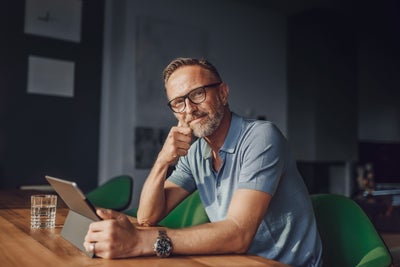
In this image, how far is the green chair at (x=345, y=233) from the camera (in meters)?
1.28

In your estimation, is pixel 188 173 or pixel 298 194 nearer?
pixel 298 194

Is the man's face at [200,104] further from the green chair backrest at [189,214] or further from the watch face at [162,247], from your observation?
the watch face at [162,247]

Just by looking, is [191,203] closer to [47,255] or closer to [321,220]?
[321,220]

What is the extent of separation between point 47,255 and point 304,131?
18.6 ft

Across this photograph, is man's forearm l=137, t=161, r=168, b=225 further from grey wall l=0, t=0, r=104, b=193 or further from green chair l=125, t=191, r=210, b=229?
grey wall l=0, t=0, r=104, b=193

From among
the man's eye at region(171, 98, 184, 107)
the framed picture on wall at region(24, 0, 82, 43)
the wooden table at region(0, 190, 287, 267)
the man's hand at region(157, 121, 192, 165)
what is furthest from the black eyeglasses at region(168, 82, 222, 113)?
the framed picture on wall at region(24, 0, 82, 43)

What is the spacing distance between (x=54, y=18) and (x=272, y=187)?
13.6 feet

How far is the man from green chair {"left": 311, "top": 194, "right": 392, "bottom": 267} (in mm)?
57

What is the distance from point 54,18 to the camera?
473cm

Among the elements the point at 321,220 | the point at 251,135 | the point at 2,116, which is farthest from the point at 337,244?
the point at 2,116

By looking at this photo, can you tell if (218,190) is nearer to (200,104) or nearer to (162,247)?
(200,104)

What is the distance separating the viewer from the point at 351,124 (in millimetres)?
6621

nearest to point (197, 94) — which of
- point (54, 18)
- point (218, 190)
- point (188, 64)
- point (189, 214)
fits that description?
point (188, 64)

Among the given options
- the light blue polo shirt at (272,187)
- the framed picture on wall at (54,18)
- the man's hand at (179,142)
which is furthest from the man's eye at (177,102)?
the framed picture on wall at (54,18)
